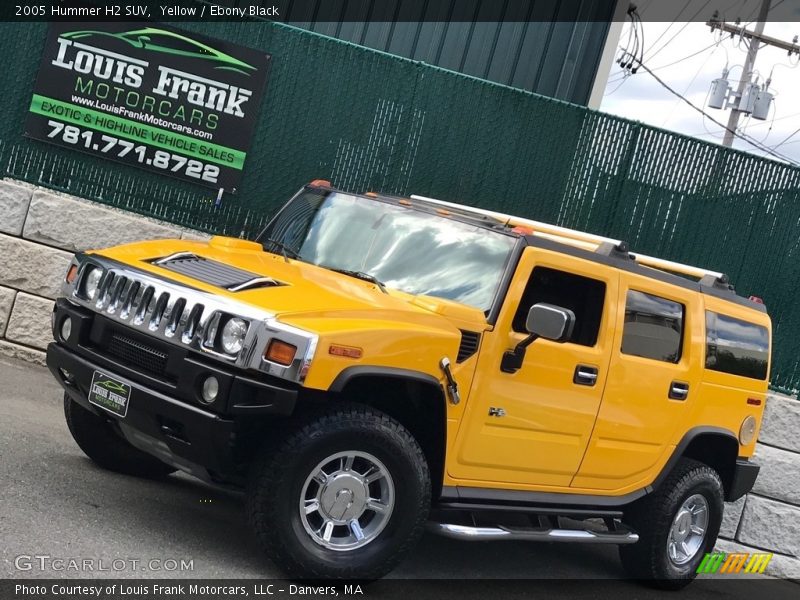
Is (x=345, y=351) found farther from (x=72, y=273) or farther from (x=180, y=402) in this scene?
(x=72, y=273)

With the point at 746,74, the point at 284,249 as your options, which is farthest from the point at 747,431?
the point at 746,74

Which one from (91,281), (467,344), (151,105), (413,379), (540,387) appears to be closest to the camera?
(413,379)

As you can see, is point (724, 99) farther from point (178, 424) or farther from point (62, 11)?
point (178, 424)

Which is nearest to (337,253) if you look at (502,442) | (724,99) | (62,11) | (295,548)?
(502,442)

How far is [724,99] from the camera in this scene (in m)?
35.2

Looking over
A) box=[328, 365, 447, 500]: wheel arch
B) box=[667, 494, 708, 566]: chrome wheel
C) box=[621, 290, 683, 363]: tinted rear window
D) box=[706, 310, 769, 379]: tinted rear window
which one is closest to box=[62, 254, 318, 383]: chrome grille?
box=[328, 365, 447, 500]: wheel arch

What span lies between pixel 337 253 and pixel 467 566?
2.16m

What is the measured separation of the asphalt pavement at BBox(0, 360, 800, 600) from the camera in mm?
5238

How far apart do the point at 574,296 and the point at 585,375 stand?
477mm

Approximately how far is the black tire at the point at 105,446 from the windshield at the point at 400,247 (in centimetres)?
150

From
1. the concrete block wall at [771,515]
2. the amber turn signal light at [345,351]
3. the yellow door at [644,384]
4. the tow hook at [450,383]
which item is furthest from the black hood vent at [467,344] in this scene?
the concrete block wall at [771,515]

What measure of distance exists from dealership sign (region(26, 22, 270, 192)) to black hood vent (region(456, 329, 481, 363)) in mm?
4756

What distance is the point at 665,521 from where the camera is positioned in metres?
7.22

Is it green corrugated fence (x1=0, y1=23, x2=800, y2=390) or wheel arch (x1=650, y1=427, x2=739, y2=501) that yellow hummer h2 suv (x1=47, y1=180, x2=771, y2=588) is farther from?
green corrugated fence (x1=0, y1=23, x2=800, y2=390)
